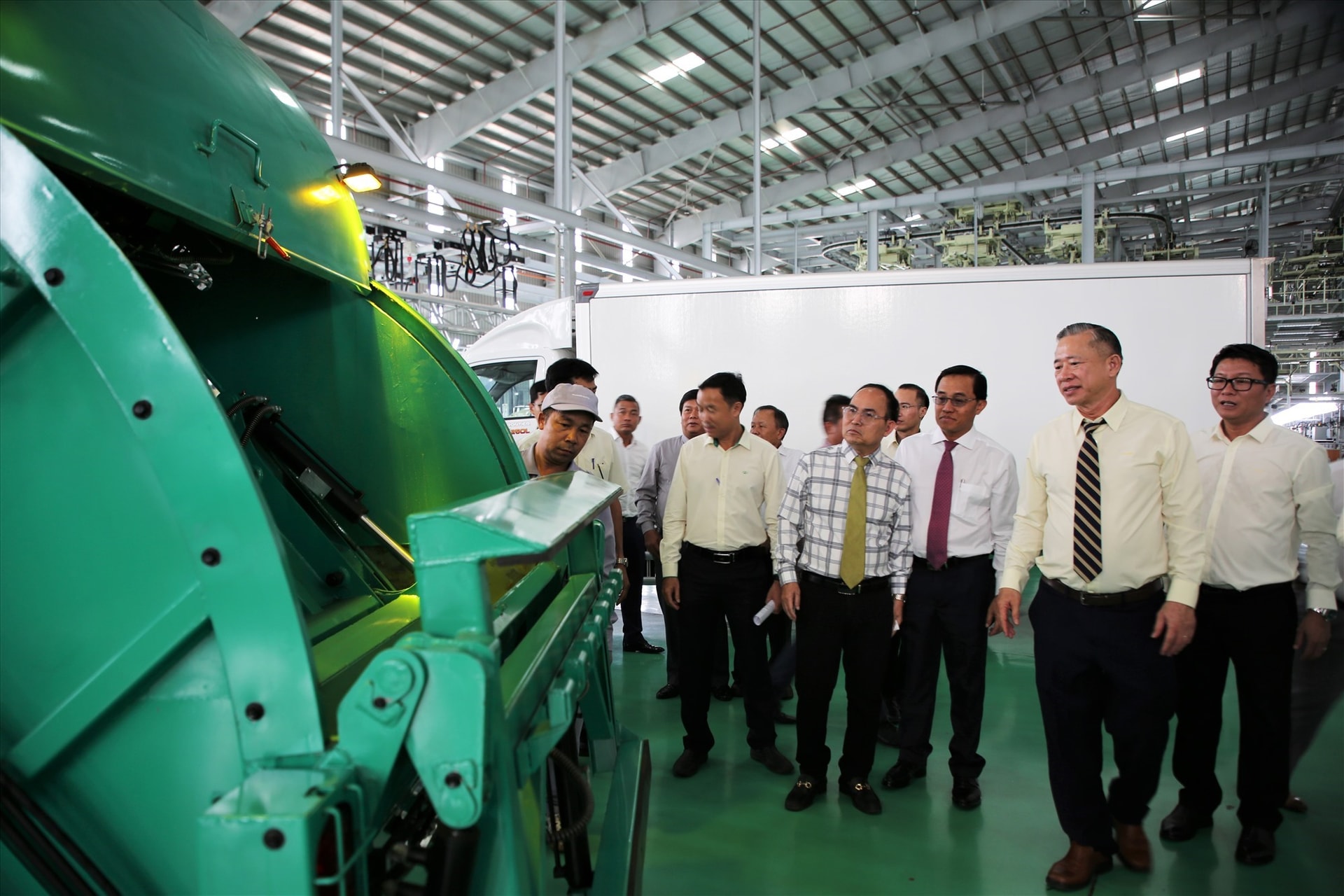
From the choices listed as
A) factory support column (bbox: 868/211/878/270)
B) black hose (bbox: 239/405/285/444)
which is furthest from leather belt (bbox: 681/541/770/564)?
factory support column (bbox: 868/211/878/270)

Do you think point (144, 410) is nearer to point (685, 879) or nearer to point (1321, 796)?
point (685, 879)

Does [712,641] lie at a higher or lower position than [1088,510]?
lower

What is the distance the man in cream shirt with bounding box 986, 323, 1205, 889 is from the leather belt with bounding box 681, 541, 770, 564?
4.07 feet

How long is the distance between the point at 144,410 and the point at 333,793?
Answer: 23.8 inches

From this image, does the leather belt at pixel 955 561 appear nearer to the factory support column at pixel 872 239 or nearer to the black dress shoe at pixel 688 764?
the black dress shoe at pixel 688 764

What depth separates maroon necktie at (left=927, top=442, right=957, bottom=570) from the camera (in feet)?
11.1

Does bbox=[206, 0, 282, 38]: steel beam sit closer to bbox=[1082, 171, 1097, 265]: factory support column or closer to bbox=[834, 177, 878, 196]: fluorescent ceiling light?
bbox=[1082, 171, 1097, 265]: factory support column

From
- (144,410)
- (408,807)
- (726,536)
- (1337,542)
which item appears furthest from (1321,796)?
(144,410)

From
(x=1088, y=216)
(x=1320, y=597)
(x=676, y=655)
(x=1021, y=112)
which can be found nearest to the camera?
(x=1320, y=597)

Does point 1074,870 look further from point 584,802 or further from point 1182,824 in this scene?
point 584,802

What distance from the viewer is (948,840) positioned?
9.92 feet

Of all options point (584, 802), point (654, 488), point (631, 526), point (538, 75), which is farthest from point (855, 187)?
point (584, 802)

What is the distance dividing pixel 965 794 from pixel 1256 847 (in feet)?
3.28

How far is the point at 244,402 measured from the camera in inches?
86.9
